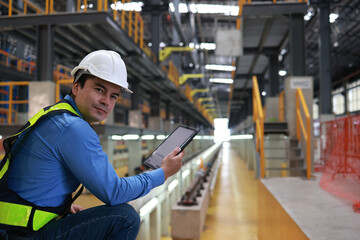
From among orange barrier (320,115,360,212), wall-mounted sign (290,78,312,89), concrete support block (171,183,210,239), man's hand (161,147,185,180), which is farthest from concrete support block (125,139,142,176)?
man's hand (161,147,185,180)

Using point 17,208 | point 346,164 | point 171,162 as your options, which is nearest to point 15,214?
point 17,208

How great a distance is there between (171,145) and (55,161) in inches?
29.7

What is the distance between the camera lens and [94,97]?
1.59 m

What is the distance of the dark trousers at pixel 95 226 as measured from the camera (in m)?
1.38

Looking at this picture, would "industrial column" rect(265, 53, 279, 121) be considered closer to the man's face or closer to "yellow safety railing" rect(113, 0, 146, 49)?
"yellow safety railing" rect(113, 0, 146, 49)

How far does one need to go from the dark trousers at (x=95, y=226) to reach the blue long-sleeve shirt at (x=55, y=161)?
0.12 m

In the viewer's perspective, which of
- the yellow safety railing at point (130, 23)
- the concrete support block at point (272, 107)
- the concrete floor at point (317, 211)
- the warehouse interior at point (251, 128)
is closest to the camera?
the concrete floor at point (317, 211)

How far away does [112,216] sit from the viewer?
1.47 m

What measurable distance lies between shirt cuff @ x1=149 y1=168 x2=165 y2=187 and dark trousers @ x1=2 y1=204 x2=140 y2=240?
0.20 meters

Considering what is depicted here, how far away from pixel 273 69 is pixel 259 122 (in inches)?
195

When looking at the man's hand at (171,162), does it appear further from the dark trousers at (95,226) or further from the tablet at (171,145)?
the dark trousers at (95,226)

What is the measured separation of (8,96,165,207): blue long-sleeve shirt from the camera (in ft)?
4.36

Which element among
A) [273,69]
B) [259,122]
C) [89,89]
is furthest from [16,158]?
[273,69]

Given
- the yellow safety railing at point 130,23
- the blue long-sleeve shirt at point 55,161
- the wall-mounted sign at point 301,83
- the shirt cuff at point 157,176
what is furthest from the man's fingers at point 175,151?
the yellow safety railing at point 130,23
